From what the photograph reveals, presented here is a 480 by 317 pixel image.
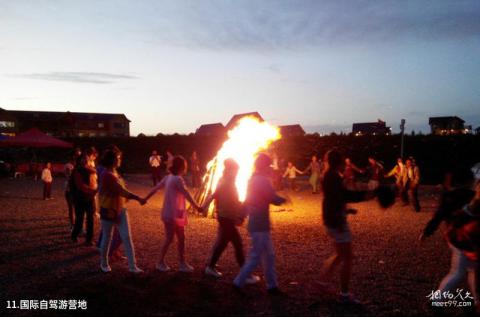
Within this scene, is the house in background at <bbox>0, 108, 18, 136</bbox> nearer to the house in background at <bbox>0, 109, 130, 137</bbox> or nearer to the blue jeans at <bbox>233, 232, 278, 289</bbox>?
the house in background at <bbox>0, 109, 130, 137</bbox>

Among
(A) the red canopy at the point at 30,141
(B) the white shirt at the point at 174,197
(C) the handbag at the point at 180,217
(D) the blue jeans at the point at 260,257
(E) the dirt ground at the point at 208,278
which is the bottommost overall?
(E) the dirt ground at the point at 208,278

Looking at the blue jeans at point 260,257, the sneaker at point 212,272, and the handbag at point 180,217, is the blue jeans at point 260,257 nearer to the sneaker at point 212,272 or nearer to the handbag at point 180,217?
the sneaker at point 212,272

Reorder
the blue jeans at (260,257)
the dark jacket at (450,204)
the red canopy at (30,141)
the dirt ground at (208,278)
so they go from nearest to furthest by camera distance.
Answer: the dark jacket at (450,204) → the dirt ground at (208,278) → the blue jeans at (260,257) → the red canopy at (30,141)

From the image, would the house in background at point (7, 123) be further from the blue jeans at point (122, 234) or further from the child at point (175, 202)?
the child at point (175, 202)

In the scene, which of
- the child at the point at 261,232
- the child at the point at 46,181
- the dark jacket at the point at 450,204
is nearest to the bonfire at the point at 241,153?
the child at the point at 46,181

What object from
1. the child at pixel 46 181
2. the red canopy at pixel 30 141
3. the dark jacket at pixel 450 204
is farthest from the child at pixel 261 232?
the red canopy at pixel 30 141

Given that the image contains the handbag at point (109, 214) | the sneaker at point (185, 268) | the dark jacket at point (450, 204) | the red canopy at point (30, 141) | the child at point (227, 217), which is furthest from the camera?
the red canopy at point (30, 141)

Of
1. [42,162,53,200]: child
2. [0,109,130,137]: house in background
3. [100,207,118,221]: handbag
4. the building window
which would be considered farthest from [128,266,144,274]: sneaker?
the building window

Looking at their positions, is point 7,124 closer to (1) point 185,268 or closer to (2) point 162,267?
(2) point 162,267

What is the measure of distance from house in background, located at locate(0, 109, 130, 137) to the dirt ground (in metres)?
53.2

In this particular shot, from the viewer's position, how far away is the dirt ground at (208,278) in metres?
5.22

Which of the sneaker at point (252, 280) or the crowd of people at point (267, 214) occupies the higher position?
the crowd of people at point (267, 214)

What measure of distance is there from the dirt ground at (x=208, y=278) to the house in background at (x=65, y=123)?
53.2 m

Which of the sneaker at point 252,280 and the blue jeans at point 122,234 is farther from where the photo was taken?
the blue jeans at point 122,234
